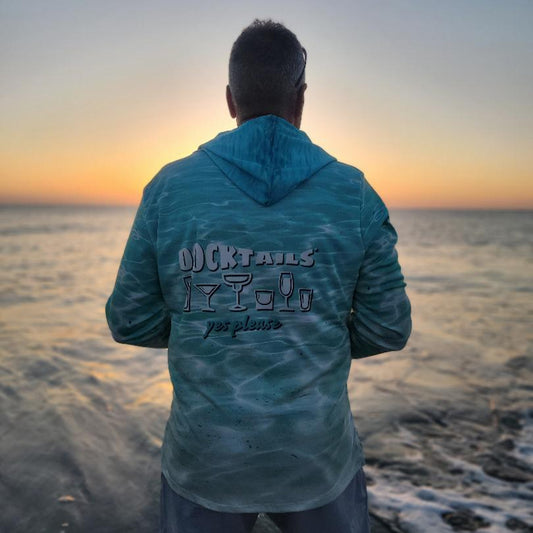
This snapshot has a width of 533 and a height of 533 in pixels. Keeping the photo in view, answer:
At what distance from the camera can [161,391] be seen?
6031mm

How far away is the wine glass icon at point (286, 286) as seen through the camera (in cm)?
138

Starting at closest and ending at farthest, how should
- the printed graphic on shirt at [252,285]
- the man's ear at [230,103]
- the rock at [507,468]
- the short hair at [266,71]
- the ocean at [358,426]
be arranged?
the printed graphic on shirt at [252,285] → the short hair at [266,71] → the man's ear at [230,103] → the ocean at [358,426] → the rock at [507,468]

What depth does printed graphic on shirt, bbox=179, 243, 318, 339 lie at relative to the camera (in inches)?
54.1

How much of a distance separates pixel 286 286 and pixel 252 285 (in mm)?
102

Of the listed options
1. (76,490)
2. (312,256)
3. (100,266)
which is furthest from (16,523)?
(100,266)

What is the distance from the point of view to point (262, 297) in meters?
1.39

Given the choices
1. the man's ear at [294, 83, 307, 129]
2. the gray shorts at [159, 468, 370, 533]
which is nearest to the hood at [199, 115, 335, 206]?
the man's ear at [294, 83, 307, 129]

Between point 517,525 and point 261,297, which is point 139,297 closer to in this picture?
point 261,297

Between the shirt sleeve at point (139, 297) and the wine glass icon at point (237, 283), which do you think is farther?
the shirt sleeve at point (139, 297)

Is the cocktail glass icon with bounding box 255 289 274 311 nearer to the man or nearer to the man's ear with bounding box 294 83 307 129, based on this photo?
the man

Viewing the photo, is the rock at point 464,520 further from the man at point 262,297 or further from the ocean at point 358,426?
the man at point 262,297

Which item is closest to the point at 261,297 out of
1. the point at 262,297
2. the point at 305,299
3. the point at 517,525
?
the point at 262,297

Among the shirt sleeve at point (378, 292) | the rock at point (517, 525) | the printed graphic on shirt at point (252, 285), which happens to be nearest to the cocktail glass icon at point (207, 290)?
the printed graphic on shirt at point (252, 285)

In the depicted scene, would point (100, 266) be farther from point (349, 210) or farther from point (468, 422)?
point (349, 210)
